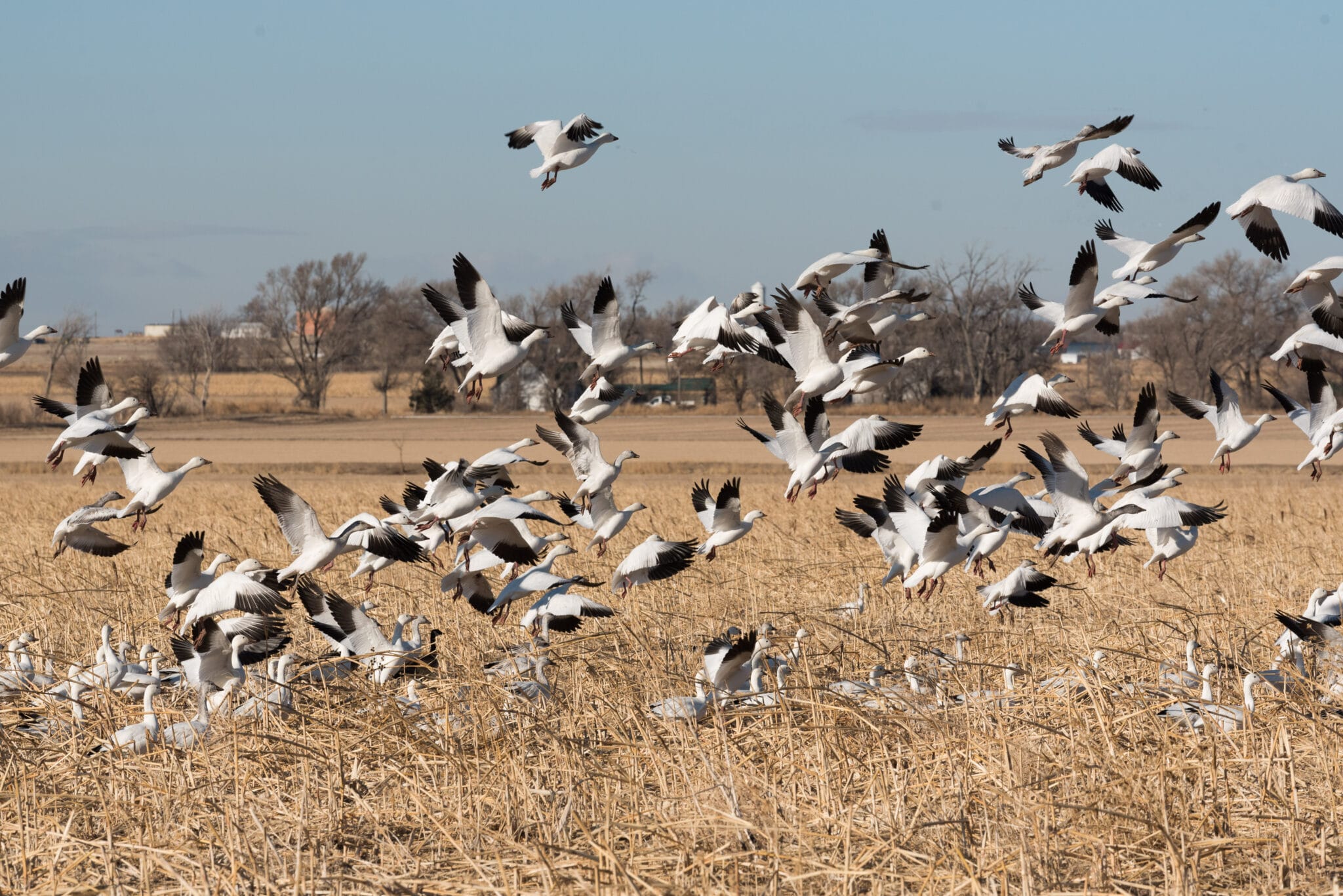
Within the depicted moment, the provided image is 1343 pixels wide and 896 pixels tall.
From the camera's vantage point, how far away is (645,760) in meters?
6.72

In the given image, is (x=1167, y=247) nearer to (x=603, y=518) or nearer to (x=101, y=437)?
(x=603, y=518)

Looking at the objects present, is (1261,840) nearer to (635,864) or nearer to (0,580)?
(635,864)

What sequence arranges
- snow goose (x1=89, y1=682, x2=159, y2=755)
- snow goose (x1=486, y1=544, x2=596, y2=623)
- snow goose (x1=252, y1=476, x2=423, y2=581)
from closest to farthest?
snow goose (x1=89, y1=682, x2=159, y2=755), snow goose (x1=252, y1=476, x2=423, y2=581), snow goose (x1=486, y1=544, x2=596, y2=623)

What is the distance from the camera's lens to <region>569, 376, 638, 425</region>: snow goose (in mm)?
9312

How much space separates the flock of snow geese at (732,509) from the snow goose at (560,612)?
26 mm

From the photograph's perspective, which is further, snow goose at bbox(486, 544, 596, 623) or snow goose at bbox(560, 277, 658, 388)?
snow goose at bbox(560, 277, 658, 388)

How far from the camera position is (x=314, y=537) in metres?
8.06

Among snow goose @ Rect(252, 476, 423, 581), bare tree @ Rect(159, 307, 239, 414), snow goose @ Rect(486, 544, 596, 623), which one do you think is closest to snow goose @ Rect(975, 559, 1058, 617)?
snow goose @ Rect(486, 544, 596, 623)

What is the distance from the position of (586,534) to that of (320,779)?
40.3 feet

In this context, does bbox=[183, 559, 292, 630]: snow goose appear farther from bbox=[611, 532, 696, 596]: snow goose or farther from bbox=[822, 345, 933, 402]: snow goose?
bbox=[822, 345, 933, 402]: snow goose

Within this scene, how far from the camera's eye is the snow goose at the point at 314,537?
786 cm

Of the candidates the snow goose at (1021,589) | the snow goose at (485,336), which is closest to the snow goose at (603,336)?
the snow goose at (485,336)

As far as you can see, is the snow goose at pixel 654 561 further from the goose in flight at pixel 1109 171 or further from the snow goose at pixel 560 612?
the goose in flight at pixel 1109 171

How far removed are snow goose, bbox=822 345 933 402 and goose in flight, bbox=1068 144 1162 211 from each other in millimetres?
1723
